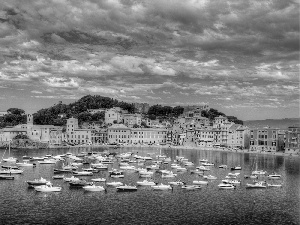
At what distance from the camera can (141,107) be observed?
149875 mm

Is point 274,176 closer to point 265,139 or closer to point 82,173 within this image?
point 82,173

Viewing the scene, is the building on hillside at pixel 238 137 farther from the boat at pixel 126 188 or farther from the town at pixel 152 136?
the boat at pixel 126 188

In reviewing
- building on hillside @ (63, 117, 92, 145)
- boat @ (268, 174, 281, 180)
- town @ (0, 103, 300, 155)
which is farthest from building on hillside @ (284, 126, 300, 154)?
building on hillside @ (63, 117, 92, 145)

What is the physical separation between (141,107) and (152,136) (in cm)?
4655

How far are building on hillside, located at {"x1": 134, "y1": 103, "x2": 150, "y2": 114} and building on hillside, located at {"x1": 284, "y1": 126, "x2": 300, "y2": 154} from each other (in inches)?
2855

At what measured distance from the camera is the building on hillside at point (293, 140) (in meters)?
80.2

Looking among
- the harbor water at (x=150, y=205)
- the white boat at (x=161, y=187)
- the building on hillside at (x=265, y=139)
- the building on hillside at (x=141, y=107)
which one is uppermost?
the building on hillside at (x=141, y=107)

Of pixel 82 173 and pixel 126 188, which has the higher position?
pixel 82 173

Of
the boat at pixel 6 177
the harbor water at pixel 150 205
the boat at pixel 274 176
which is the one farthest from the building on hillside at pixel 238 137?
the boat at pixel 6 177

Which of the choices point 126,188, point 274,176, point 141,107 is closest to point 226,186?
point 274,176

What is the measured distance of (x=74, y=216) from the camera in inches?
1148

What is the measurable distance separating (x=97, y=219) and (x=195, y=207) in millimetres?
8963

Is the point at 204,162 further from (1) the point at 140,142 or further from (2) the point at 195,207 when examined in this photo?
(1) the point at 140,142

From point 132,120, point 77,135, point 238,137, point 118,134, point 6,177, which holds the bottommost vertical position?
point 6,177
